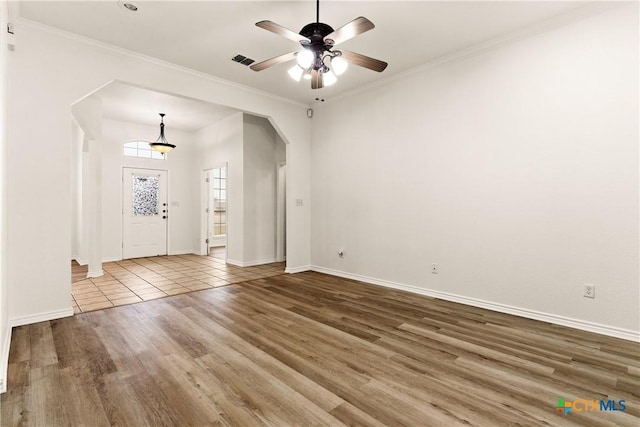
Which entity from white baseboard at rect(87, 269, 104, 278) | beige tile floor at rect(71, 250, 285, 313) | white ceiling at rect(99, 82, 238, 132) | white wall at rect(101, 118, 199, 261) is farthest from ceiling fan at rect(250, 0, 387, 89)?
white wall at rect(101, 118, 199, 261)

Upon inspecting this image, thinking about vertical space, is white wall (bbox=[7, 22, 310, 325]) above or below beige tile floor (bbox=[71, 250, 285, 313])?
above

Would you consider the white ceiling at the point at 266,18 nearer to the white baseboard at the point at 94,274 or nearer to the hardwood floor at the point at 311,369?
the hardwood floor at the point at 311,369

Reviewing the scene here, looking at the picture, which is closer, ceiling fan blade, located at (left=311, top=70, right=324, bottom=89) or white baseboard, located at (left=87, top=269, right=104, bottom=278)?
ceiling fan blade, located at (left=311, top=70, right=324, bottom=89)

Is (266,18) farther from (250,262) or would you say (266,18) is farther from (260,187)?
(250,262)

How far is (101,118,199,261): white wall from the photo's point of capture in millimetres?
6984

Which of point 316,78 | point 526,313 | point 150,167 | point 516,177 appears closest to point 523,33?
point 516,177

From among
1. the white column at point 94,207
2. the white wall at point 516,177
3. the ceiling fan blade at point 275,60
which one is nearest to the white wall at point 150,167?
the white column at point 94,207

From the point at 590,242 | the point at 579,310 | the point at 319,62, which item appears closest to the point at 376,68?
the point at 319,62

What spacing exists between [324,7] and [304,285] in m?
3.58

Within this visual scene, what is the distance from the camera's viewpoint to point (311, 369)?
2293 mm

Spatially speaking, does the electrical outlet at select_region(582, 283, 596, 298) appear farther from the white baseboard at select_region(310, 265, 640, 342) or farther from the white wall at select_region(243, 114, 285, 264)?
the white wall at select_region(243, 114, 285, 264)

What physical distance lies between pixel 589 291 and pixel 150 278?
5945mm

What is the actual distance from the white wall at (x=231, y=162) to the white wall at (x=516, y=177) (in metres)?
2.59

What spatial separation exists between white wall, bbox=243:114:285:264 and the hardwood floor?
2885 mm
